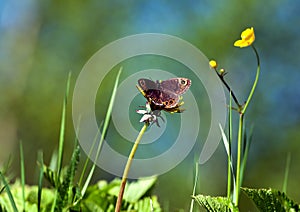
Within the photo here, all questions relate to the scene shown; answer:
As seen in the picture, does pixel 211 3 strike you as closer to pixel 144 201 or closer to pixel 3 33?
pixel 3 33

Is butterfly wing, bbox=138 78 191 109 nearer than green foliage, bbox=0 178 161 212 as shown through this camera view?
Yes

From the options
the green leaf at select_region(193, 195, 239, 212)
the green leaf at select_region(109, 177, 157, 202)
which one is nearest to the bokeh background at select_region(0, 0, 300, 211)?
the green leaf at select_region(109, 177, 157, 202)

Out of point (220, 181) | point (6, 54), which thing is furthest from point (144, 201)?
point (6, 54)

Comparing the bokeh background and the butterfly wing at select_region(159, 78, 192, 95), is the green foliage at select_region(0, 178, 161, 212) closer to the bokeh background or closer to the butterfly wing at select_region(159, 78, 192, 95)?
the butterfly wing at select_region(159, 78, 192, 95)

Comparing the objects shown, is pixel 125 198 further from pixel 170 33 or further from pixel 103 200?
pixel 170 33

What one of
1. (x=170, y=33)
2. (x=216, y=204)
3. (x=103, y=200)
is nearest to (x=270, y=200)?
(x=216, y=204)

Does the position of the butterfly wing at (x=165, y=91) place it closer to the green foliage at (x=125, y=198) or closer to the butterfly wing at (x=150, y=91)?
the butterfly wing at (x=150, y=91)
